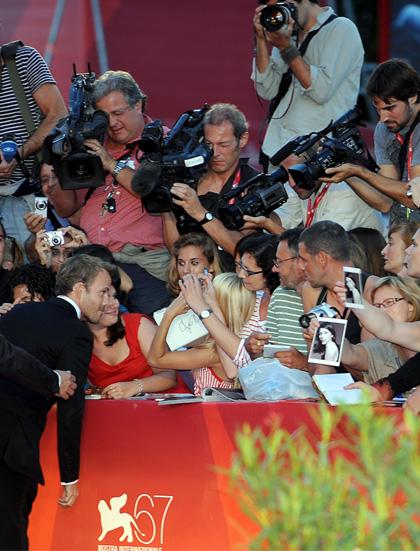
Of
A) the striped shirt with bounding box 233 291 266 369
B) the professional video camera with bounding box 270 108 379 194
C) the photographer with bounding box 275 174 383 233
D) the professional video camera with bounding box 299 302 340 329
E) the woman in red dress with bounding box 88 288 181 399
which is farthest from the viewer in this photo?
the photographer with bounding box 275 174 383 233

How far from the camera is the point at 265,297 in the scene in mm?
7352

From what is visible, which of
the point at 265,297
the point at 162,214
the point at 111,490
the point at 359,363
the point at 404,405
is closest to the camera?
the point at 404,405

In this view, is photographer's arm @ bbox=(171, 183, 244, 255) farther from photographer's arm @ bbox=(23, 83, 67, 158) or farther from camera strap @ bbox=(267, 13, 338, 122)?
photographer's arm @ bbox=(23, 83, 67, 158)

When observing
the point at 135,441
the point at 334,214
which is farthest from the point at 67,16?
the point at 135,441

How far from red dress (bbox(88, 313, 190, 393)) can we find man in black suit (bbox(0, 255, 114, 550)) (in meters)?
0.56

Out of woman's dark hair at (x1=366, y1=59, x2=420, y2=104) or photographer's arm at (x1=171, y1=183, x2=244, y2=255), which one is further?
photographer's arm at (x1=171, y1=183, x2=244, y2=255)

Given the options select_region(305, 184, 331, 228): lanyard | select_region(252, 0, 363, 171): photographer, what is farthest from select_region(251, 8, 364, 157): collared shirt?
select_region(305, 184, 331, 228): lanyard

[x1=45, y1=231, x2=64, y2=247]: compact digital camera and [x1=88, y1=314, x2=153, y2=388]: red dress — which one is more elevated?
[x1=45, y1=231, x2=64, y2=247]: compact digital camera

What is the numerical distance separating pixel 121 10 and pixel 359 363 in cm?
564

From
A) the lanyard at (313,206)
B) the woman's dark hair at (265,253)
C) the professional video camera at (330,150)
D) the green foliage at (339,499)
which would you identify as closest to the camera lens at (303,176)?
the professional video camera at (330,150)

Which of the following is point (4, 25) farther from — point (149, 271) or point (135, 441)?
point (135, 441)

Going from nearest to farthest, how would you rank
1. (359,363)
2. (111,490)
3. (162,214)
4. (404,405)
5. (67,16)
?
(404,405) → (359,363) → (111,490) → (162,214) → (67,16)

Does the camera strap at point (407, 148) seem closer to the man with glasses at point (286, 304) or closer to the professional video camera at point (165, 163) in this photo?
the man with glasses at point (286, 304)

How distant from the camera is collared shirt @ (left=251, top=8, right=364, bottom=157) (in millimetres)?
8078
